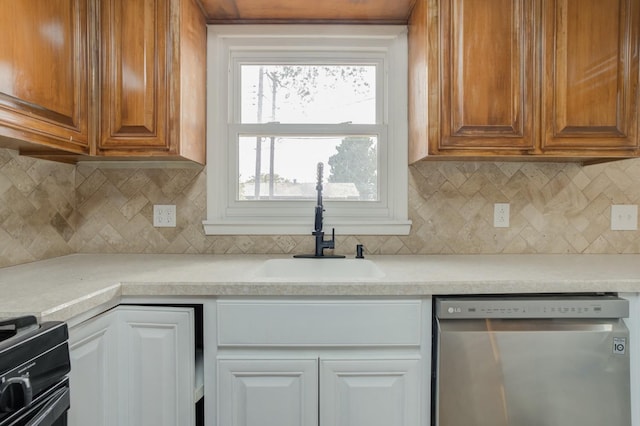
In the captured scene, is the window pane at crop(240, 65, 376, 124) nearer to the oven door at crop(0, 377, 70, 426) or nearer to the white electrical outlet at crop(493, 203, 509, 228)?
the white electrical outlet at crop(493, 203, 509, 228)

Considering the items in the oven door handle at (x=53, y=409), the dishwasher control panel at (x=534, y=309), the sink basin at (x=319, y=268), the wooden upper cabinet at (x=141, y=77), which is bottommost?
the oven door handle at (x=53, y=409)

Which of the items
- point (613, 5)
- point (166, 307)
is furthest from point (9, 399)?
point (613, 5)

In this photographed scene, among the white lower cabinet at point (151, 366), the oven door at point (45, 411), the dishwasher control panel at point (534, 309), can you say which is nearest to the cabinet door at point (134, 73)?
the white lower cabinet at point (151, 366)

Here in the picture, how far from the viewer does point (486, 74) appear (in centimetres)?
146

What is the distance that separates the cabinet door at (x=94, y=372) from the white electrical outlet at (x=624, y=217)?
95.9 inches

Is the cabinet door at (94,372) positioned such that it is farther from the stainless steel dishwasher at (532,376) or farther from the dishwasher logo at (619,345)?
the dishwasher logo at (619,345)

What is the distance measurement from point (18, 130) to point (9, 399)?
34.1 inches

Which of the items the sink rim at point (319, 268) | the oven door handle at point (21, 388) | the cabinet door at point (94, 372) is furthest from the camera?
the sink rim at point (319, 268)

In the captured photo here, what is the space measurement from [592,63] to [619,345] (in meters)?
1.17

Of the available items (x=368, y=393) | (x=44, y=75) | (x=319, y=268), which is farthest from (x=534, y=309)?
(x=44, y=75)

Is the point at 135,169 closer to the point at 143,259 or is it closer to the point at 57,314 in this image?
the point at 143,259

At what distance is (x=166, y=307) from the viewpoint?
3.89ft

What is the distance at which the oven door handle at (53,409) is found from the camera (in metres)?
0.76

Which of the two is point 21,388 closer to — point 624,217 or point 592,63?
point 592,63
